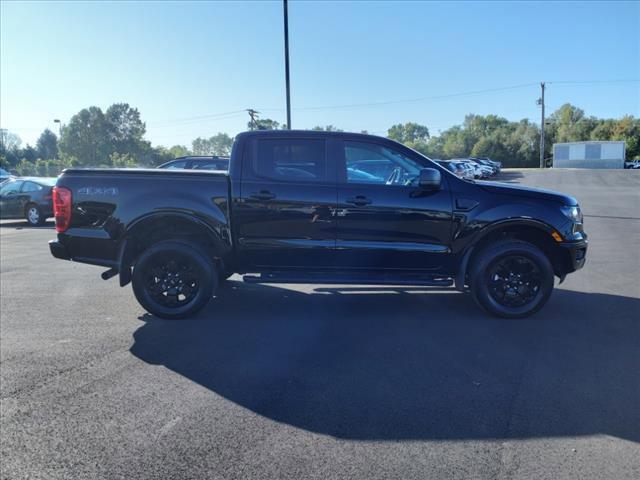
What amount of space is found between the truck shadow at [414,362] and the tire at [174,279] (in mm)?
192

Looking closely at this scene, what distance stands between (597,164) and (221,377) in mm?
69219


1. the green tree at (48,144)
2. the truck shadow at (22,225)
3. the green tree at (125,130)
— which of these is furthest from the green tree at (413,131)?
the truck shadow at (22,225)

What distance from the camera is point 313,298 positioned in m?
6.76

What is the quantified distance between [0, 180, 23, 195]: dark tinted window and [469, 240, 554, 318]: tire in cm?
1645

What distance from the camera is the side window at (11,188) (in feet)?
55.3

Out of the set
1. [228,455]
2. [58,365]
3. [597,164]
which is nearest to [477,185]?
[228,455]

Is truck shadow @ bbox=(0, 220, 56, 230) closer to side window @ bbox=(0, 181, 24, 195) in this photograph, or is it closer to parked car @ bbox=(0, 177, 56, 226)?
parked car @ bbox=(0, 177, 56, 226)

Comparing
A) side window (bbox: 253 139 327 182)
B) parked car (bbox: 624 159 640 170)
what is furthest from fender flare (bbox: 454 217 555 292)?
parked car (bbox: 624 159 640 170)

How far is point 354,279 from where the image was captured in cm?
570

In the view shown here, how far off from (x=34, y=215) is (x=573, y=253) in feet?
53.8

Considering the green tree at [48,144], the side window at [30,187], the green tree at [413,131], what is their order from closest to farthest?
the side window at [30,187] < the green tree at [48,144] < the green tree at [413,131]

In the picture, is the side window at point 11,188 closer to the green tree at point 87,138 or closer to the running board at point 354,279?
the running board at point 354,279

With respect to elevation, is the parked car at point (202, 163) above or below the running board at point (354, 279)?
above

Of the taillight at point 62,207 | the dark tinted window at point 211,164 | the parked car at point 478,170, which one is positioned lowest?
the taillight at point 62,207
